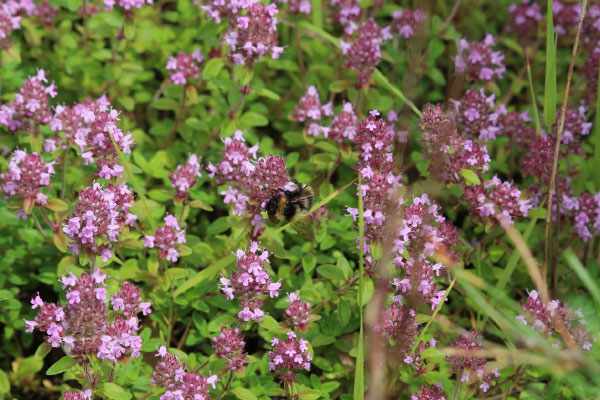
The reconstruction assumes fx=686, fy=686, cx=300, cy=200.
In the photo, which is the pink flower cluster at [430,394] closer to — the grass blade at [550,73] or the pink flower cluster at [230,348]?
the pink flower cluster at [230,348]

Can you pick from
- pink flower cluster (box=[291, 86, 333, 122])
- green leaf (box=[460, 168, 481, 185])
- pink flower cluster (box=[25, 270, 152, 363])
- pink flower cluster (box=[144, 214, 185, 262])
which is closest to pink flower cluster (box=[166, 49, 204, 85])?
pink flower cluster (box=[291, 86, 333, 122])

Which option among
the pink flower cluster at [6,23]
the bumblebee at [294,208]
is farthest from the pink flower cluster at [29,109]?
the bumblebee at [294,208]

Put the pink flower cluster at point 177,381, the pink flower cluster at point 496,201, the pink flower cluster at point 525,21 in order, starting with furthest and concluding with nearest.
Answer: the pink flower cluster at point 525,21
the pink flower cluster at point 496,201
the pink flower cluster at point 177,381

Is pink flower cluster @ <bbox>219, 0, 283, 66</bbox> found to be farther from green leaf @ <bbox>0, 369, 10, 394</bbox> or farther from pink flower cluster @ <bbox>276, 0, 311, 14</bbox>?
green leaf @ <bbox>0, 369, 10, 394</bbox>

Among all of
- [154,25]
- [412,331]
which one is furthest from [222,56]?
[412,331]

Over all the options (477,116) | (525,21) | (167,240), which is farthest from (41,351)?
(525,21)

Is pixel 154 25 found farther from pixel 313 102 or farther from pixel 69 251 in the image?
pixel 69 251
